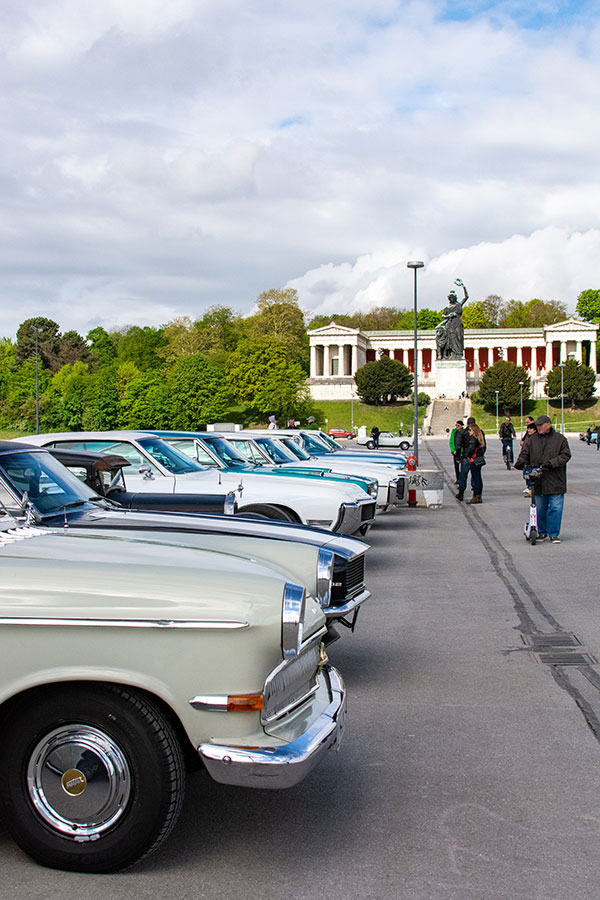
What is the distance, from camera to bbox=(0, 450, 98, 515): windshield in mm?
5348

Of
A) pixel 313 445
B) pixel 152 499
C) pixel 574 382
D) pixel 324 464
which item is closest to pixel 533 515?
pixel 324 464

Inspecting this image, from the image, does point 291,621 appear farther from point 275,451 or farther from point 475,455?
point 475,455

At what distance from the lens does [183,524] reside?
18.0 ft

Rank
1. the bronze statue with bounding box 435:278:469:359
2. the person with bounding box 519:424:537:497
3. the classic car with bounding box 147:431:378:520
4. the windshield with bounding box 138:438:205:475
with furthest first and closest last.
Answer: the bronze statue with bounding box 435:278:469:359 → the person with bounding box 519:424:537:497 → the classic car with bounding box 147:431:378:520 → the windshield with bounding box 138:438:205:475

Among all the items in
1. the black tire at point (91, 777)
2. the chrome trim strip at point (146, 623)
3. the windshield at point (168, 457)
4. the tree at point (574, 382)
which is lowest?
the black tire at point (91, 777)

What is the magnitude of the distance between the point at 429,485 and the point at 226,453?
858 centimetres

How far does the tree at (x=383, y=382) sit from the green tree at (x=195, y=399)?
26.2m

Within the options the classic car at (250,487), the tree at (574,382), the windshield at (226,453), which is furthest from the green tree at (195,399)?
the classic car at (250,487)

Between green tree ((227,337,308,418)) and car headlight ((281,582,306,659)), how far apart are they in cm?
10915

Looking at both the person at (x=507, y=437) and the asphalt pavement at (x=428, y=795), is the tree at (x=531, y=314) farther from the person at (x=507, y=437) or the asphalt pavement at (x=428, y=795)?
the asphalt pavement at (x=428, y=795)

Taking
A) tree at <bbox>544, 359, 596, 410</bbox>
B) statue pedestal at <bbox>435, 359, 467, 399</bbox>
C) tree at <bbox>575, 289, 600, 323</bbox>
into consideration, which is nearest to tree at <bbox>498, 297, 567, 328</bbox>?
tree at <bbox>575, 289, 600, 323</bbox>

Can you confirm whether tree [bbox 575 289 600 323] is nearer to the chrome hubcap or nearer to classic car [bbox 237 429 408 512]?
classic car [bbox 237 429 408 512]

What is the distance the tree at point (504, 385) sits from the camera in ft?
408

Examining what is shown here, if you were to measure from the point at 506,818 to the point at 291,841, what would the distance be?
1.00m
